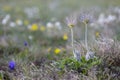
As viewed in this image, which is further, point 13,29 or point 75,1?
point 75,1

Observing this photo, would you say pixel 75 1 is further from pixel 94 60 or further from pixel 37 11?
pixel 94 60

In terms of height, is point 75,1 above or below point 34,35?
above

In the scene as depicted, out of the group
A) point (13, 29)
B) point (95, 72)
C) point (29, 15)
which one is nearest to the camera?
point (95, 72)

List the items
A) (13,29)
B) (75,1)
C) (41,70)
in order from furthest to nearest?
(75,1), (13,29), (41,70)

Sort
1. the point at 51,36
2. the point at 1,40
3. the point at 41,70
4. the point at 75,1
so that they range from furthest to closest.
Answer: the point at 75,1, the point at 51,36, the point at 1,40, the point at 41,70

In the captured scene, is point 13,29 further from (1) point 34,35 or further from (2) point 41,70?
(2) point 41,70

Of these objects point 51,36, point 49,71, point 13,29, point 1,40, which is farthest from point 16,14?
point 49,71

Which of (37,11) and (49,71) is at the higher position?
(37,11)

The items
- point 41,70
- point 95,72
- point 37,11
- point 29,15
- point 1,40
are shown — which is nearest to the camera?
point 95,72

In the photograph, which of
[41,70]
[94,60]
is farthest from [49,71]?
[94,60]
